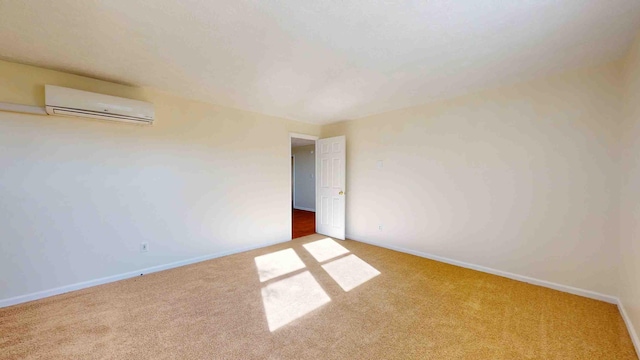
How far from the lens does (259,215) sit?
4.12 m

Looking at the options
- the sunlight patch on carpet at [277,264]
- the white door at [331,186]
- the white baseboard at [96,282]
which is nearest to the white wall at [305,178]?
the white door at [331,186]

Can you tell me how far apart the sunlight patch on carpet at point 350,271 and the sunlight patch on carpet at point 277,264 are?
438 millimetres

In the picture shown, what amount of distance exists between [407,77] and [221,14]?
190 centimetres

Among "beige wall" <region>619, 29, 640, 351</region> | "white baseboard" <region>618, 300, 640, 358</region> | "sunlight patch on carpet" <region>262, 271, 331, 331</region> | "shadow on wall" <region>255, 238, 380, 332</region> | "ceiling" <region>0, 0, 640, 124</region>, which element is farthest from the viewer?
"shadow on wall" <region>255, 238, 380, 332</region>

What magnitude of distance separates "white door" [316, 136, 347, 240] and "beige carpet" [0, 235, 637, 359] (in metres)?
1.69

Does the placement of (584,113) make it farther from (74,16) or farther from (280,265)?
(74,16)

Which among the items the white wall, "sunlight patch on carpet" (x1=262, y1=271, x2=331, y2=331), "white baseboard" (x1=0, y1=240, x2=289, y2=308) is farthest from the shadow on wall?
the white wall

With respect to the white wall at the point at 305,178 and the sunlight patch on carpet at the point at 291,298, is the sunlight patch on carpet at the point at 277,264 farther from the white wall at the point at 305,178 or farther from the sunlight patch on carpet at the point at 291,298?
the white wall at the point at 305,178

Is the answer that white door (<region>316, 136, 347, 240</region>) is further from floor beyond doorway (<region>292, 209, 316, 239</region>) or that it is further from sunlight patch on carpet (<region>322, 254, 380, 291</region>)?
sunlight patch on carpet (<region>322, 254, 380, 291</region>)

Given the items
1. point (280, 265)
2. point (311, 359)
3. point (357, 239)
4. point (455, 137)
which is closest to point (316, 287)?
point (280, 265)

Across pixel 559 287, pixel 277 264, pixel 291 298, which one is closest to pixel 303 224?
pixel 277 264

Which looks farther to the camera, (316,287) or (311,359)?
(316,287)

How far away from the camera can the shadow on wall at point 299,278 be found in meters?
2.22

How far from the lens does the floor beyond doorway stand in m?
5.09
